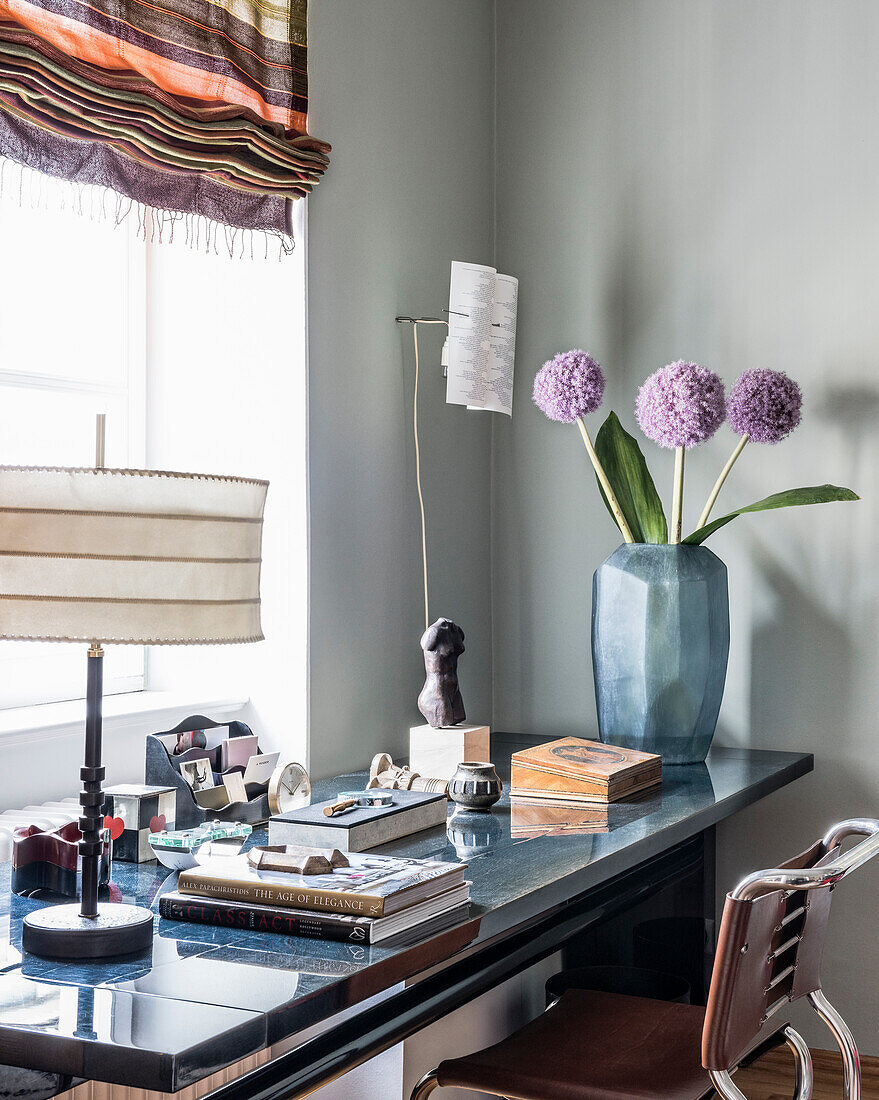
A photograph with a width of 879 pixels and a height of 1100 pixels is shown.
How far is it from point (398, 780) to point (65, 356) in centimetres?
90

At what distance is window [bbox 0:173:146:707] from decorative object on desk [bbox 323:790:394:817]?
23.7 inches

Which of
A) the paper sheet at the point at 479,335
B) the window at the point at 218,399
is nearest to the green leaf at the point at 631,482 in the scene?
the paper sheet at the point at 479,335

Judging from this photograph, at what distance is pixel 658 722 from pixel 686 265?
104 centimetres

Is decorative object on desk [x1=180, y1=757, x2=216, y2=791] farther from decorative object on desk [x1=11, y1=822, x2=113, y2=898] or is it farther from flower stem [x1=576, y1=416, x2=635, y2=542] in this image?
flower stem [x1=576, y1=416, x2=635, y2=542]

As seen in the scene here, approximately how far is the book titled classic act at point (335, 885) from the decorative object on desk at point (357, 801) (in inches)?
9.1

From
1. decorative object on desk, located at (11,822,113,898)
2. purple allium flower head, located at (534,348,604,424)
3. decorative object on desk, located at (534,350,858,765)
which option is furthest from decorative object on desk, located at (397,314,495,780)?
decorative object on desk, located at (11,822,113,898)

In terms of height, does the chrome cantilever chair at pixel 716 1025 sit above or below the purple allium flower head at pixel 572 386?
below

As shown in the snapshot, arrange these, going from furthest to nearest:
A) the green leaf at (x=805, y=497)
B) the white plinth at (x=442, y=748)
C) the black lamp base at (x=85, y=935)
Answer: the green leaf at (x=805, y=497), the white plinth at (x=442, y=748), the black lamp base at (x=85, y=935)

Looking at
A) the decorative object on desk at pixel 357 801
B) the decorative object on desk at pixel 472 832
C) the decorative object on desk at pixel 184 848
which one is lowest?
the decorative object on desk at pixel 472 832

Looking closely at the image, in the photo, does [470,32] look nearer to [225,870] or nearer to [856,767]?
[856,767]

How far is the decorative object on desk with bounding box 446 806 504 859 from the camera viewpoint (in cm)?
166

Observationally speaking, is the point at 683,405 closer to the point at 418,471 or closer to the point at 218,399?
the point at 418,471

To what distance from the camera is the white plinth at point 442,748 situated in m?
2.13

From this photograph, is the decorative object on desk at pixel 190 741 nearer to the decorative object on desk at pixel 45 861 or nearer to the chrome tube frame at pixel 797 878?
the decorative object on desk at pixel 45 861
